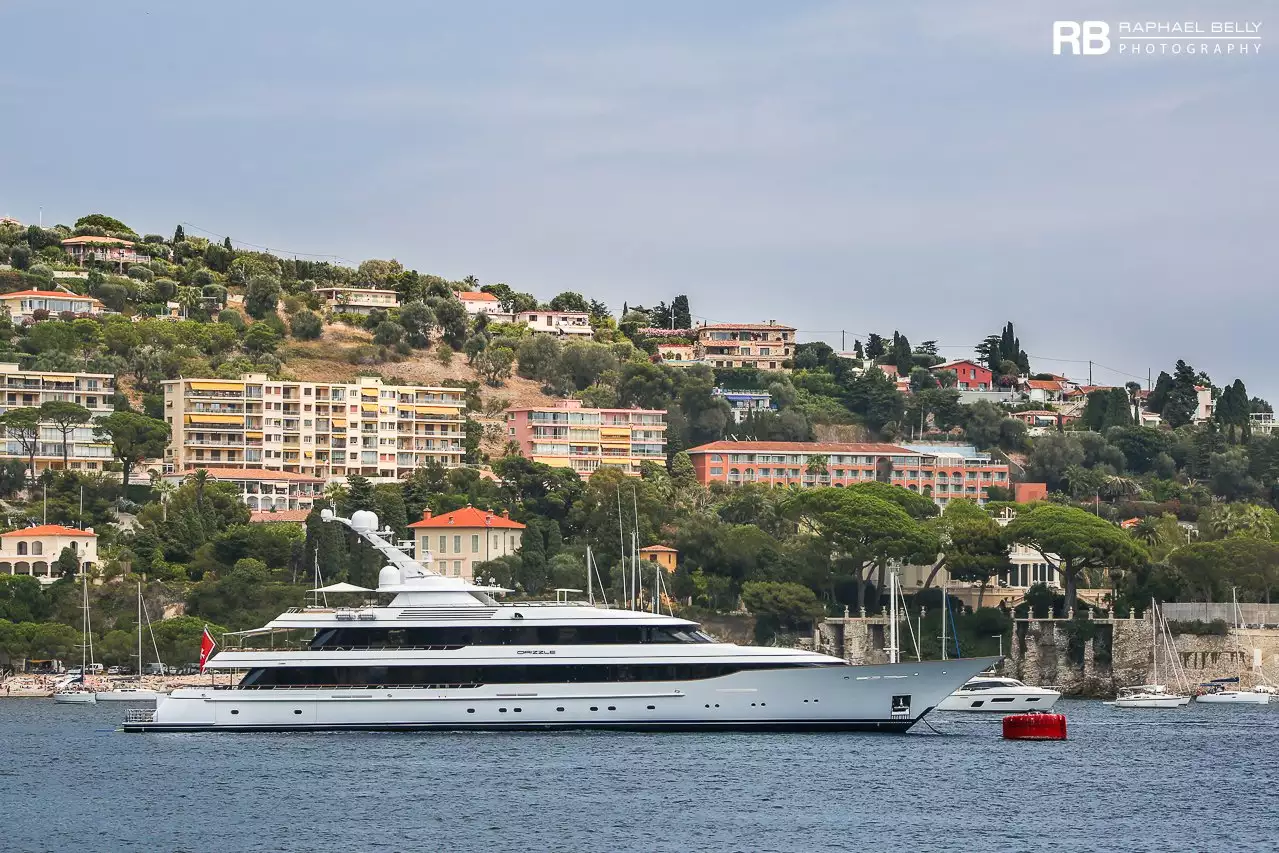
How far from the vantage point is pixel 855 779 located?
186ft

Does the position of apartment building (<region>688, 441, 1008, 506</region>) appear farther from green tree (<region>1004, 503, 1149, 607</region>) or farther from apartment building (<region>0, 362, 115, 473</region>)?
green tree (<region>1004, 503, 1149, 607</region>)

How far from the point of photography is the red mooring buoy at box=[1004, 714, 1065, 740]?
69.9 m

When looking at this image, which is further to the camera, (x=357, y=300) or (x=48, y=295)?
(x=357, y=300)

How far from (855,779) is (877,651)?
1695 inches

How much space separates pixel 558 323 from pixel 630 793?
117457mm

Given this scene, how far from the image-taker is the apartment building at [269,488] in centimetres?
12481

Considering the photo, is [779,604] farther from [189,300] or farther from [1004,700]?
[189,300]

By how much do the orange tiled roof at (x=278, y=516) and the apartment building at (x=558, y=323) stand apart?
49489 mm

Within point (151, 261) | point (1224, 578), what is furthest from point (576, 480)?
point (151, 261)

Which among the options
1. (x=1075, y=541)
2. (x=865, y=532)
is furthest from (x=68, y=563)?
(x=1075, y=541)

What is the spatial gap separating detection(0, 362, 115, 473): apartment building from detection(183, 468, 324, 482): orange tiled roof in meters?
5.74

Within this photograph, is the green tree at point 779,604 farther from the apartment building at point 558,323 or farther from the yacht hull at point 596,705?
the apartment building at point 558,323

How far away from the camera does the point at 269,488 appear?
126 metres

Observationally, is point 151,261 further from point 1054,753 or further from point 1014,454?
point 1054,753
